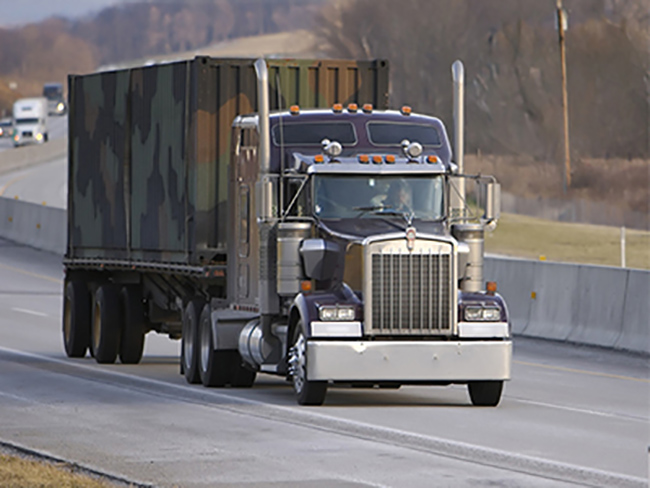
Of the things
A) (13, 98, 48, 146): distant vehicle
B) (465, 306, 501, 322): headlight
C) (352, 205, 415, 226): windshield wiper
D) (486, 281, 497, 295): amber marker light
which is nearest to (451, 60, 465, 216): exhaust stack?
(352, 205, 415, 226): windshield wiper

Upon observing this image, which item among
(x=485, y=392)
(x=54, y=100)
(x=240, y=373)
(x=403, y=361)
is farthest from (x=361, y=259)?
(x=54, y=100)

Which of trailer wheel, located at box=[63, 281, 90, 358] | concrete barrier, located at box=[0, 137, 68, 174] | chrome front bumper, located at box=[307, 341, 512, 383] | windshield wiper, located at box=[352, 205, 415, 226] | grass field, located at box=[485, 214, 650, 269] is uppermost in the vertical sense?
windshield wiper, located at box=[352, 205, 415, 226]

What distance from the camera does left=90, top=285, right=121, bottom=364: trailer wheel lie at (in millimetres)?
22000

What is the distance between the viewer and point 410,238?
50.4 ft

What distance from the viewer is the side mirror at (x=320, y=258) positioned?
15922 millimetres

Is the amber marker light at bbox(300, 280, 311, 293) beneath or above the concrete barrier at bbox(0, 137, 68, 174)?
above

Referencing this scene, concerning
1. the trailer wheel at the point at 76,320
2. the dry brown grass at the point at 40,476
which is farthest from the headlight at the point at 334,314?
the trailer wheel at the point at 76,320

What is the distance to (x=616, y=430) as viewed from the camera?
14.2 m

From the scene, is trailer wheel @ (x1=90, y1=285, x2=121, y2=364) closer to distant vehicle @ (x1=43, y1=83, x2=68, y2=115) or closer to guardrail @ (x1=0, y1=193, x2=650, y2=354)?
guardrail @ (x1=0, y1=193, x2=650, y2=354)

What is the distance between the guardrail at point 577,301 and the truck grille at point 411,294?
8.54m

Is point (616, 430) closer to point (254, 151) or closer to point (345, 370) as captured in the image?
point (345, 370)

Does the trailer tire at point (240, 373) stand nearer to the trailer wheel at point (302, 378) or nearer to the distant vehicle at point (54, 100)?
the trailer wheel at point (302, 378)

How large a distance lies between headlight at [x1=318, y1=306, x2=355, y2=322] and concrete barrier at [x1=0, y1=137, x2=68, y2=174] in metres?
74.5

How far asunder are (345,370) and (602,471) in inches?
170
